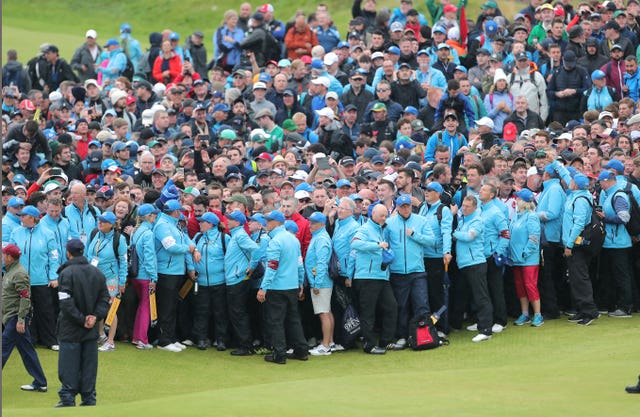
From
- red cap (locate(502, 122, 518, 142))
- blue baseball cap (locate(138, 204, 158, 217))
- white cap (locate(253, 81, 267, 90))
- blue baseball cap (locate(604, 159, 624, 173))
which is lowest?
blue baseball cap (locate(138, 204, 158, 217))

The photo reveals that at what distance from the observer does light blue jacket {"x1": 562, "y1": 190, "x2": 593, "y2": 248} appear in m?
19.1

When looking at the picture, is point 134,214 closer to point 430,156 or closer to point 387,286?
point 387,286

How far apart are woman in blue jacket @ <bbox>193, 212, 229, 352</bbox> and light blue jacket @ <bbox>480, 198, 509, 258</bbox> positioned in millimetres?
4244

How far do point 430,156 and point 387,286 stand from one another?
15.4 ft

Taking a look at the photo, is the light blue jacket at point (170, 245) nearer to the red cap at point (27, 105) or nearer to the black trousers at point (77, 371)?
the black trousers at point (77, 371)

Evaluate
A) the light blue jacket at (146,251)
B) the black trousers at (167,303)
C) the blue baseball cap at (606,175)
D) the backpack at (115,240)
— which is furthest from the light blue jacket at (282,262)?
the blue baseball cap at (606,175)

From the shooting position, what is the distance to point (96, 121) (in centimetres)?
2809

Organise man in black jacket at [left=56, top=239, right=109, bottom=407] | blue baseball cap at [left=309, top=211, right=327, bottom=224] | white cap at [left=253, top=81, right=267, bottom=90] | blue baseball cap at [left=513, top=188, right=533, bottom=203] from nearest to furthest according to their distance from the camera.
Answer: man in black jacket at [left=56, top=239, right=109, bottom=407] → blue baseball cap at [left=309, top=211, right=327, bottom=224] → blue baseball cap at [left=513, top=188, right=533, bottom=203] → white cap at [left=253, top=81, right=267, bottom=90]

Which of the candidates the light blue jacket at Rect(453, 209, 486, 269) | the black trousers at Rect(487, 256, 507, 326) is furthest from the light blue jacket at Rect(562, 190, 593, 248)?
the light blue jacket at Rect(453, 209, 486, 269)

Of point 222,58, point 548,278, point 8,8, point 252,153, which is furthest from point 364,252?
point 8,8

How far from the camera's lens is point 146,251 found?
18.7m

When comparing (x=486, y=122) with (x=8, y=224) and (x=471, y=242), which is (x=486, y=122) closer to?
(x=471, y=242)

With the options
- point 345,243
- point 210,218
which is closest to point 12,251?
point 210,218

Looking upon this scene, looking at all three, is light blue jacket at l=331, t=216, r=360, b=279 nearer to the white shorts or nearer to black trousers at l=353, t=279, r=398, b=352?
black trousers at l=353, t=279, r=398, b=352
